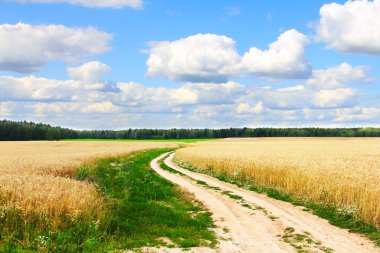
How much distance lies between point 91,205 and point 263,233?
633 centimetres

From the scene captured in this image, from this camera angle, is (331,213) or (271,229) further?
(331,213)

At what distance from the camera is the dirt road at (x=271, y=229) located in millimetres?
11963

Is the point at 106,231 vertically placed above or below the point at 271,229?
above

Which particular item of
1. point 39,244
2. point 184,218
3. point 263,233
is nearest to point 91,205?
point 39,244

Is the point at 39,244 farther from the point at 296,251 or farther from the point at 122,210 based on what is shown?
the point at 296,251

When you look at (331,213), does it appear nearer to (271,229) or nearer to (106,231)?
(271,229)

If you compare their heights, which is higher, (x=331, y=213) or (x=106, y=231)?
(x=106, y=231)

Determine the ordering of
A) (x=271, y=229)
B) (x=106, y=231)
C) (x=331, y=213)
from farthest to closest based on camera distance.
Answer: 1. (x=331, y=213)
2. (x=271, y=229)
3. (x=106, y=231)

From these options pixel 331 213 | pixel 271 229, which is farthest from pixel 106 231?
pixel 331 213

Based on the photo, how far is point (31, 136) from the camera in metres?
171

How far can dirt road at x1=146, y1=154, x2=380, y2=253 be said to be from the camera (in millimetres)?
11963

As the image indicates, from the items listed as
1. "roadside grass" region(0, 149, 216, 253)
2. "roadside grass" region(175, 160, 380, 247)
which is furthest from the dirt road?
"roadside grass" region(0, 149, 216, 253)

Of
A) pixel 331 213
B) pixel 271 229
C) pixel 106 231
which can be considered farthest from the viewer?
pixel 331 213

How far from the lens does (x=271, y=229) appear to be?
1427cm
